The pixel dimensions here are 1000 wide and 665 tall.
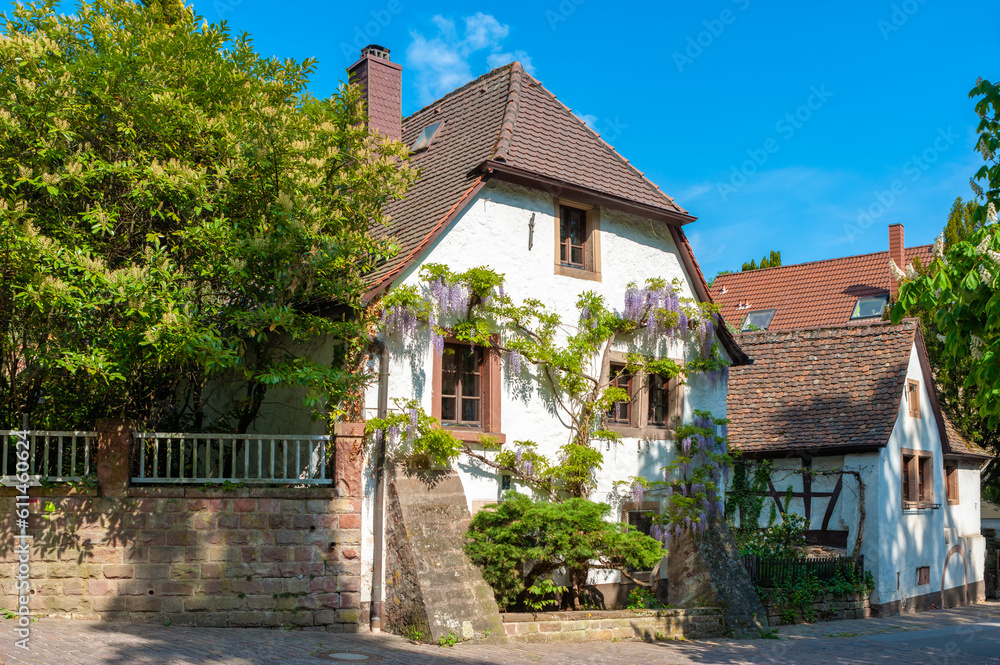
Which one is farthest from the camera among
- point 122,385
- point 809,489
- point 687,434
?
point 809,489

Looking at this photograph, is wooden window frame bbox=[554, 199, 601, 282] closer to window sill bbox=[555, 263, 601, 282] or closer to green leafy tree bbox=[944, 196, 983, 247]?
window sill bbox=[555, 263, 601, 282]

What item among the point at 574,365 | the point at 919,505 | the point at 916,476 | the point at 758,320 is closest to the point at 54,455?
the point at 574,365

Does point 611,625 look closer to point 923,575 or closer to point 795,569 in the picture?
point 795,569

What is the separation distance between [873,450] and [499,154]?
10.7m

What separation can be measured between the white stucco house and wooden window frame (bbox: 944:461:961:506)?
4 cm

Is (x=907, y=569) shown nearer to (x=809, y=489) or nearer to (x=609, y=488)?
(x=809, y=489)

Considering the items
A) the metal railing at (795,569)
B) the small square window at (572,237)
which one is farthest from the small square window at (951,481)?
the small square window at (572,237)

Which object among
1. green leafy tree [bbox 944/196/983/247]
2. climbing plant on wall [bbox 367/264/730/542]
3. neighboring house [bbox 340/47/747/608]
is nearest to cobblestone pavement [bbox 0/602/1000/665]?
neighboring house [bbox 340/47/747/608]

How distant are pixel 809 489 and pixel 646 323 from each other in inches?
271

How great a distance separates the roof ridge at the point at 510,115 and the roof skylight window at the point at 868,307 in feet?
62.3

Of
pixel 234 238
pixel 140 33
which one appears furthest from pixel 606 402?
pixel 140 33

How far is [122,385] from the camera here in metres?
13.2

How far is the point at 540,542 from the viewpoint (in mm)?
12875

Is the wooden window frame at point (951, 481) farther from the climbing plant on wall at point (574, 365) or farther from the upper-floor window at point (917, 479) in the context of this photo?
the climbing plant on wall at point (574, 365)
